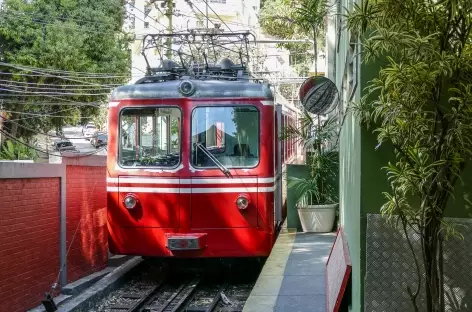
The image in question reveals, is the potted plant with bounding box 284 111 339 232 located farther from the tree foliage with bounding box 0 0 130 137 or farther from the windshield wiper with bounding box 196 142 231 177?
the tree foliage with bounding box 0 0 130 137

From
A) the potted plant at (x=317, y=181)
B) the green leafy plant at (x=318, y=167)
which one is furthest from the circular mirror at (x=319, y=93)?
the green leafy plant at (x=318, y=167)

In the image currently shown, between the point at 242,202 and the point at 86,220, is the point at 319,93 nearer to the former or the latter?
the point at 242,202

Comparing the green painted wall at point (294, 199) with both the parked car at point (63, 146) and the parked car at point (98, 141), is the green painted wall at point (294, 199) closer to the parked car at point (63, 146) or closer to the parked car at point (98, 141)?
the parked car at point (98, 141)

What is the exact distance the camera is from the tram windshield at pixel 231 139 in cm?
1009

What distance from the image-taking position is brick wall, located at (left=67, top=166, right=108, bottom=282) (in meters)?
11.8

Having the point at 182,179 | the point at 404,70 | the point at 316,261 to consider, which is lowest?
the point at 316,261

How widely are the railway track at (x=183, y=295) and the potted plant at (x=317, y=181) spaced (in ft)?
7.09

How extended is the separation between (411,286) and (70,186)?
8.40 metres

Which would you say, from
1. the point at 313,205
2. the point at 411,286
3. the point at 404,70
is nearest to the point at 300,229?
the point at 313,205

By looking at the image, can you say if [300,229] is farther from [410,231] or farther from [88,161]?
[410,231]

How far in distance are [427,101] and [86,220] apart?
32.3ft

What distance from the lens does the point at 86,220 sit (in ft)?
41.5

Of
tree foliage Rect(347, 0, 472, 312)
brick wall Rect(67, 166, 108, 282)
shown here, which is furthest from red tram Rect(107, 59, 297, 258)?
tree foliage Rect(347, 0, 472, 312)

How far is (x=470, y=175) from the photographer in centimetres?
425
